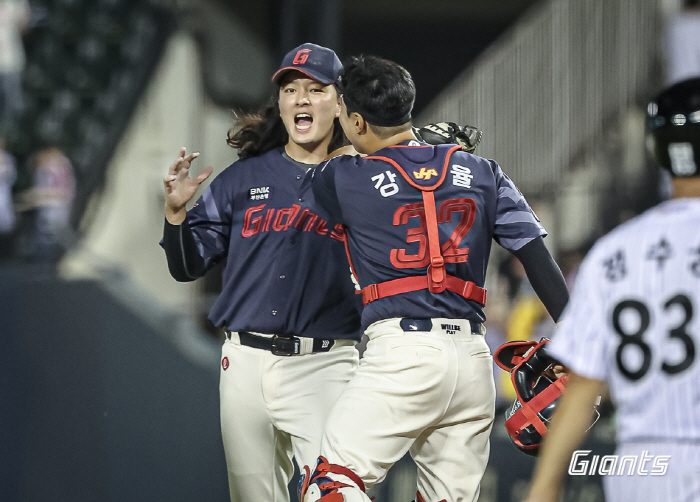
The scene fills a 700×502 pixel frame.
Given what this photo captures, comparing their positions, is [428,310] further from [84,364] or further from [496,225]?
[84,364]

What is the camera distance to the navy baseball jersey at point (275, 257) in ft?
12.8

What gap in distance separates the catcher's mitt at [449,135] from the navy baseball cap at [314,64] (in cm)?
45

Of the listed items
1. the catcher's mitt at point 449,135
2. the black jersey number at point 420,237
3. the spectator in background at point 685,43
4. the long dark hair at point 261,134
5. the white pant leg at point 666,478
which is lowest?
the white pant leg at point 666,478

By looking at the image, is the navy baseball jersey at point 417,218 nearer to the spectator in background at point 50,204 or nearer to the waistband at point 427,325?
the waistband at point 427,325

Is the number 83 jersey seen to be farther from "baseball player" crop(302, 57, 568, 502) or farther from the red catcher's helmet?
the red catcher's helmet

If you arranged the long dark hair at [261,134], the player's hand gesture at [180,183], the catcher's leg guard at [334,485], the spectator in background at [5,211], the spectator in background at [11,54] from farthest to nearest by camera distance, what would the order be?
the spectator in background at [11,54], the spectator in background at [5,211], the long dark hair at [261,134], the player's hand gesture at [180,183], the catcher's leg guard at [334,485]

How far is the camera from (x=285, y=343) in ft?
12.7

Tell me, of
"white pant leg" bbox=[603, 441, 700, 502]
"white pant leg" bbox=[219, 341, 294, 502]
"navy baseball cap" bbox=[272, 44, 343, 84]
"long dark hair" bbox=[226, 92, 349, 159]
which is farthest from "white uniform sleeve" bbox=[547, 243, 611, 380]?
"long dark hair" bbox=[226, 92, 349, 159]

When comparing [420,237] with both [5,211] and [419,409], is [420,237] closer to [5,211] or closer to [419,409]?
[419,409]

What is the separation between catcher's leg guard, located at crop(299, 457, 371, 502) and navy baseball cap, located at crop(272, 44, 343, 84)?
1.56m

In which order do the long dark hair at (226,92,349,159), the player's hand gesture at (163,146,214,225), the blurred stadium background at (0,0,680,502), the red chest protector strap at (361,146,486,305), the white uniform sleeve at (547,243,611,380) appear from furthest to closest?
the blurred stadium background at (0,0,680,502), the long dark hair at (226,92,349,159), the player's hand gesture at (163,146,214,225), the red chest protector strap at (361,146,486,305), the white uniform sleeve at (547,243,611,380)

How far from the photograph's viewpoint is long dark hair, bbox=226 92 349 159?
4.18 m

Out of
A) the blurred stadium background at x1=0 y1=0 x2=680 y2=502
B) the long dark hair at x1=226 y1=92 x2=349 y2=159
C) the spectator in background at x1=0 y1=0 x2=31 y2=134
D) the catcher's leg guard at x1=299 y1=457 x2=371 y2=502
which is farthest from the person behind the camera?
the spectator in background at x1=0 y1=0 x2=31 y2=134

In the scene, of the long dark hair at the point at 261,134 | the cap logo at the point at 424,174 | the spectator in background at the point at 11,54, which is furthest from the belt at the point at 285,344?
the spectator in background at the point at 11,54
